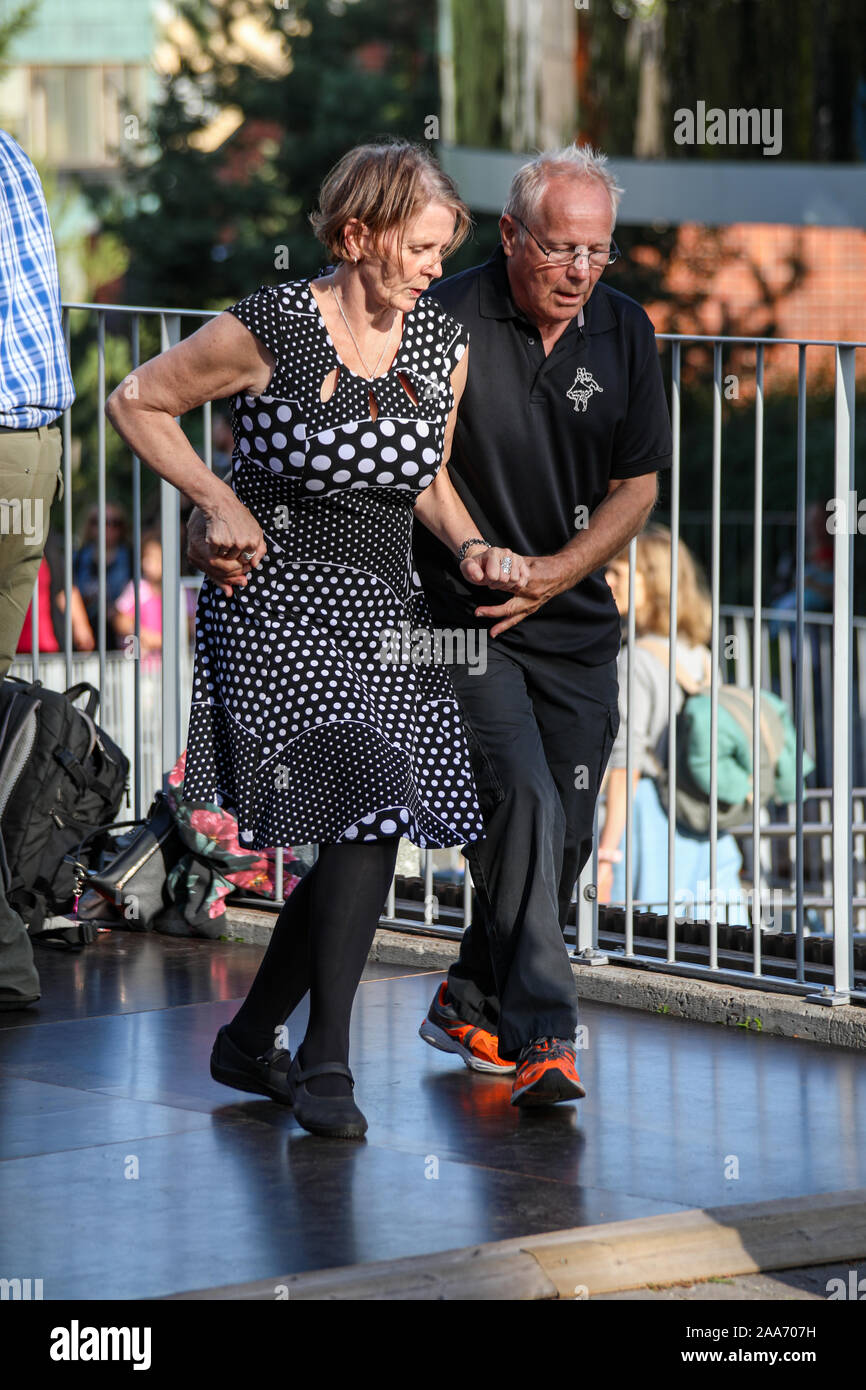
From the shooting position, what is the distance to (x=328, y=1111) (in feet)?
13.8

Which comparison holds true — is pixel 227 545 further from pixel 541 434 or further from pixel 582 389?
pixel 582 389

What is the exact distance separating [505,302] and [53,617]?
7640 mm

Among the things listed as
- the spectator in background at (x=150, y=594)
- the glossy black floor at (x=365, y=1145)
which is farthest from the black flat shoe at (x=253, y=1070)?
the spectator in background at (x=150, y=594)

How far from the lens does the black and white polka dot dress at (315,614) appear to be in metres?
4.17

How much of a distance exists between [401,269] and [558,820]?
132 centimetres

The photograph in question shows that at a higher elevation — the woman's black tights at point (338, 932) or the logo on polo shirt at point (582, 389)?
the logo on polo shirt at point (582, 389)

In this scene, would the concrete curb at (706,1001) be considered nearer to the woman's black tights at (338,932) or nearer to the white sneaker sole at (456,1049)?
the white sneaker sole at (456,1049)

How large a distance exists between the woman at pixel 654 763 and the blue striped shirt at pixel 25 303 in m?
3.26

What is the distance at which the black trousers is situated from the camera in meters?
4.55

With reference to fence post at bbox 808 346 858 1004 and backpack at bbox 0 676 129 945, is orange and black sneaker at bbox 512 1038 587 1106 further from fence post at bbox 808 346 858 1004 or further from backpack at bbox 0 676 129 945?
backpack at bbox 0 676 129 945

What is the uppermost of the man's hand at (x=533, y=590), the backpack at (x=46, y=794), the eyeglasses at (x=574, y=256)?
the eyeglasses at (x=574, y=256)

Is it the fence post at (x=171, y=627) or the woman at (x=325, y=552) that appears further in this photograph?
the fence post at (x=171, y=627)
